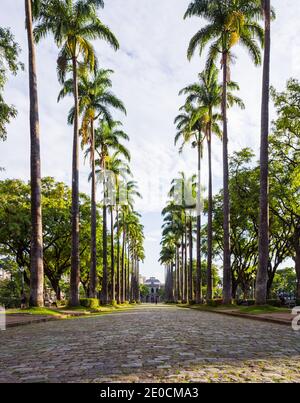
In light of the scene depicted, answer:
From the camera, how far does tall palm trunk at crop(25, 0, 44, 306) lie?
18.2m

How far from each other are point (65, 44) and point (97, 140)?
1201cm

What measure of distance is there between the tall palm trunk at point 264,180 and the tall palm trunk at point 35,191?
10.2 meters

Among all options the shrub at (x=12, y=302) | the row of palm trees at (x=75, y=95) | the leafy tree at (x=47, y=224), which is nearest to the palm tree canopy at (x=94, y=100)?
the row of palm trees at (x=75, y=95)

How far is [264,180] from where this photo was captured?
2027 cm

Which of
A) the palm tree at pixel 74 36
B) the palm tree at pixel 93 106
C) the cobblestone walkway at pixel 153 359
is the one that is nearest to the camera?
the cobblestone walkway at pixel 153 359

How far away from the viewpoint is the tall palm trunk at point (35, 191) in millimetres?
18234

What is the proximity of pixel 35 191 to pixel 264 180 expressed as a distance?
36.0 ft

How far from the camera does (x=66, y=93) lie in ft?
97.8

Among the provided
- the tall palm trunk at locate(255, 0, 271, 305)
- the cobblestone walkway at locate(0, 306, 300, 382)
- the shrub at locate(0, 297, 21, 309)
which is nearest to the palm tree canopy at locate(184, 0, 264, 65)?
the tall palm trunk at locate(255, 0, 271, 305)

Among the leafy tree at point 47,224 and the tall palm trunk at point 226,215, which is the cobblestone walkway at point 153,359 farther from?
the leafy tree at point 47,224

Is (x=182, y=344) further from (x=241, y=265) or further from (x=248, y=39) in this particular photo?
(x=241, y=265)

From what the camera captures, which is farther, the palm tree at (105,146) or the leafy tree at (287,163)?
the palm tree at (105,146)

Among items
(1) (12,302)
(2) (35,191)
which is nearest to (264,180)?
(2) (35,191)

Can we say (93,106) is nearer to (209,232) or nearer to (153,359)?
(209,232)
